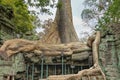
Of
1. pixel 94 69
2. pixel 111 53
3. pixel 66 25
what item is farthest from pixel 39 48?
pixel 66 25

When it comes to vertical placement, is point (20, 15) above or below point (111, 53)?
above

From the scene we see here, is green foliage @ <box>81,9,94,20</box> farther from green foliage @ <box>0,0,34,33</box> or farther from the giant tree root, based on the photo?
the giant tree root

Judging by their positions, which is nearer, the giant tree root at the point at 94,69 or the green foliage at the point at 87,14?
the giant tree root at the point at 94,69

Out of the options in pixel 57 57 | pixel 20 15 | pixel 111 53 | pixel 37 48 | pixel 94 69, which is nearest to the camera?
pixel 94 69

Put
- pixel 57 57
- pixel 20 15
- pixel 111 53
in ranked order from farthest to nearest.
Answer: pixel 20 15, pixel 57 57, pixel 111 53

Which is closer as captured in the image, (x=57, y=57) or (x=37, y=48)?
(x=57, y=57)

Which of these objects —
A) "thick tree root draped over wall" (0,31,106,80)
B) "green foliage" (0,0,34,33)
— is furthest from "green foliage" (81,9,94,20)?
"thick tree root draped over wall" (0,31,106,80)

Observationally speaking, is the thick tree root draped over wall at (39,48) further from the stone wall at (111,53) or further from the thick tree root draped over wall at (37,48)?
the stone wall at (111,53)

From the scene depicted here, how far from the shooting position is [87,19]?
41.7 feet

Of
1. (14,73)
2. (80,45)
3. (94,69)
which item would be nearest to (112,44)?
(94,69)

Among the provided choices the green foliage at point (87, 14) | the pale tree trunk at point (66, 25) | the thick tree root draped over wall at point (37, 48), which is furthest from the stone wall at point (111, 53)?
the green foliage at point (87, 14)

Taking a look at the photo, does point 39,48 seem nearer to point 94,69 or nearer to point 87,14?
point 94,69

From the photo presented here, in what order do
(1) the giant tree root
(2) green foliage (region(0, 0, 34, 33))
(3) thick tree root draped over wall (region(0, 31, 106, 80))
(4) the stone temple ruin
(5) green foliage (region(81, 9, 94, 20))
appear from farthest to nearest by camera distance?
(5) green foliage (region(81, 9, 94, 20)), (2) green foliage (region(0, 0, 34, 33)), (3) thick tree root draped over wall (region(0, 31, 106, 80)), (4) the stone temple ruin, (1) the giant tree root

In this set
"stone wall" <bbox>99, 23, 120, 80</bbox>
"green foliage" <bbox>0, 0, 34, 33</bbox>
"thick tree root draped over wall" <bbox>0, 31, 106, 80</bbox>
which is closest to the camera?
"stone wall" <bbox>99, 23, 120, 80</bbox>
